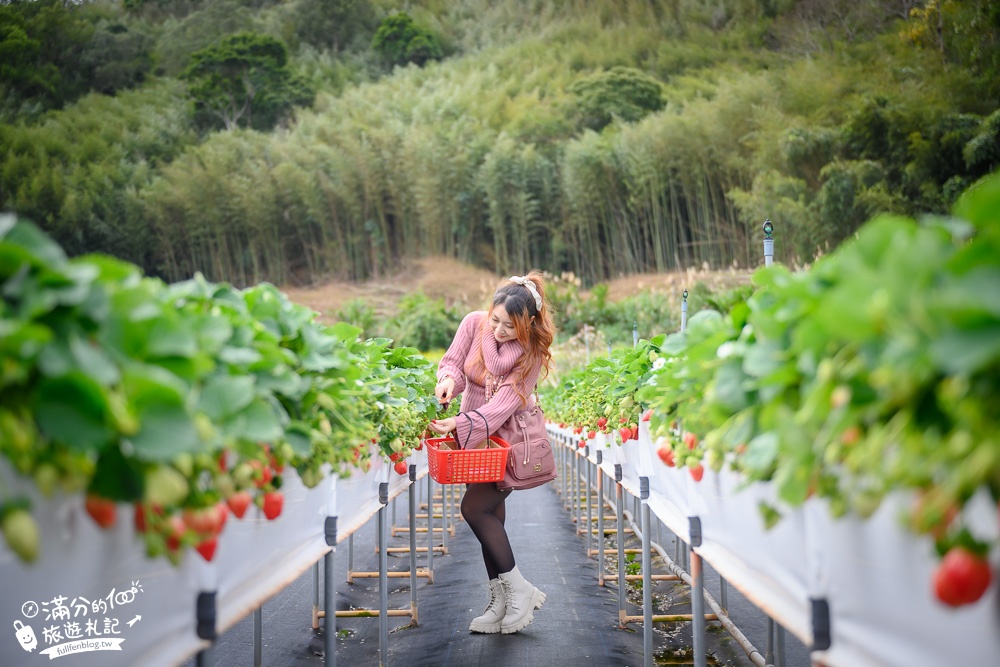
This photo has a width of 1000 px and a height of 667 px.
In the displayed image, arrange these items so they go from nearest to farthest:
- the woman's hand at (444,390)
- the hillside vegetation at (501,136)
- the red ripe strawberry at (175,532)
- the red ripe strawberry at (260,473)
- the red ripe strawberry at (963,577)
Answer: the red ripe strawberry at (963,577)
the red ripe strawberry at (175,532)
the red ripe strawberry at (260,473)
the woman's hand at (444,390)
the hillside vegetation at (501,136)

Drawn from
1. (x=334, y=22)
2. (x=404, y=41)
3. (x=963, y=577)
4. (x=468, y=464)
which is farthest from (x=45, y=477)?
(x=334, y=22)

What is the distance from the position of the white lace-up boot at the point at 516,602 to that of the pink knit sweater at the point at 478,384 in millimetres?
599

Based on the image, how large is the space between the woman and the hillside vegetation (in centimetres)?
1280

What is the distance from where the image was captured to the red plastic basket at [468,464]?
273 cm

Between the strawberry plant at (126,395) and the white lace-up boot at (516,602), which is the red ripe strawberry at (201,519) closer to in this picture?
the strawberry plant at (126,395)

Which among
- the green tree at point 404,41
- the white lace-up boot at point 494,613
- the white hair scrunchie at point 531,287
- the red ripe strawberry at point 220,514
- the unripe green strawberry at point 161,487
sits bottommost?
the white lace-up boot at point 494,613

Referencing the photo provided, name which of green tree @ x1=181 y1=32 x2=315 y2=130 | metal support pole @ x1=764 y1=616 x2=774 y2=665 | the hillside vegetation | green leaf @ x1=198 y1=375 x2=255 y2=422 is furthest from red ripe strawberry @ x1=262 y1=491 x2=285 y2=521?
green tree @ x1=181 y1=32 x2=315 y2=130

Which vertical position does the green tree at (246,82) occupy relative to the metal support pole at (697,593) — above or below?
above

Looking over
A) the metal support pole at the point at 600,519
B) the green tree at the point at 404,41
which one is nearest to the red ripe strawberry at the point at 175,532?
the metal support pole at the point at 600,519

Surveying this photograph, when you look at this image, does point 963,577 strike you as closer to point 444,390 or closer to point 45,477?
point 45,477

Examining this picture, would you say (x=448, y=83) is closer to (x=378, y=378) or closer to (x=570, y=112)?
(x=570, y=112)

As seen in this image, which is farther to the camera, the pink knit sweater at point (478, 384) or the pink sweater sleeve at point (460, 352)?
the pink sweater sleeve at point (460, 352)

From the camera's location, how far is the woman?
116 inches

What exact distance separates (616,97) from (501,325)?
2380 centimetres
